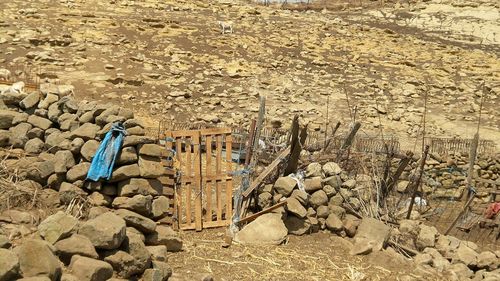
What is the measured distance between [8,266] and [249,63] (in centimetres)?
1448

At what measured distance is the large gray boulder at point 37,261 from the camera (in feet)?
11.5

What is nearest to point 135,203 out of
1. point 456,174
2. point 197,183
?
point 197,183

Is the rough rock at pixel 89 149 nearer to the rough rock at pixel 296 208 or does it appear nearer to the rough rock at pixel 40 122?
the rough rock at pixel 40 122

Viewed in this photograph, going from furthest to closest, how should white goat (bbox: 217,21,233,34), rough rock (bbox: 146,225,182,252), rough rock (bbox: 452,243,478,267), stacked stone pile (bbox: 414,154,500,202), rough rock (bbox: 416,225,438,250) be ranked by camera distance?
white goat (bbox: 217,21,233,34) → stacked stone pile (bbox: 414,154,500,202) → rough rock (bbox: 416,225,438,250) → rough rock (bbox: 452,243,478,267) → rough rock (bbox: 146,225,182,252)

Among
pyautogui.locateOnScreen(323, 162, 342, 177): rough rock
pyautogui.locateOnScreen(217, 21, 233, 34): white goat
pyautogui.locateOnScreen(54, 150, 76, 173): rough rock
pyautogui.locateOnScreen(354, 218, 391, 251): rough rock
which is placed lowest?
pyautogui.locateOnScreen(354, 218, 391, 251): rough rock

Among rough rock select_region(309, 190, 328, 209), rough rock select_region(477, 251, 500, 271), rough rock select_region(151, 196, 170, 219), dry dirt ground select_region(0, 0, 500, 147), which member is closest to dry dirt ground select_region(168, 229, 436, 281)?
rough rock select_region(151, 196, 170, 219)

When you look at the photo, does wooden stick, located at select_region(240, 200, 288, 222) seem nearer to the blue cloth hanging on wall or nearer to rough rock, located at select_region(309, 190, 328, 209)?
rough rock, located at select_region(309, 190, 328, 209)

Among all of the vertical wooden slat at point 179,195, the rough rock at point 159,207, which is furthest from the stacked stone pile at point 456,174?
the rough rock at point 159,207

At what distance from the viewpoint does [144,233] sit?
214 inches

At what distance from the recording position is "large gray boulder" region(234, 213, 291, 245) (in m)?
6.43

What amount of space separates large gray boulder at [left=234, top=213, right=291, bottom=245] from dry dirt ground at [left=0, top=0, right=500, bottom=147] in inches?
273

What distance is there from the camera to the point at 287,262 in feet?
19.6

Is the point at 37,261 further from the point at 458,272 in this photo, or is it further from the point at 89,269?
the point at 458,272

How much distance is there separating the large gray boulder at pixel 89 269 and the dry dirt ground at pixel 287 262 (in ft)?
4.38
